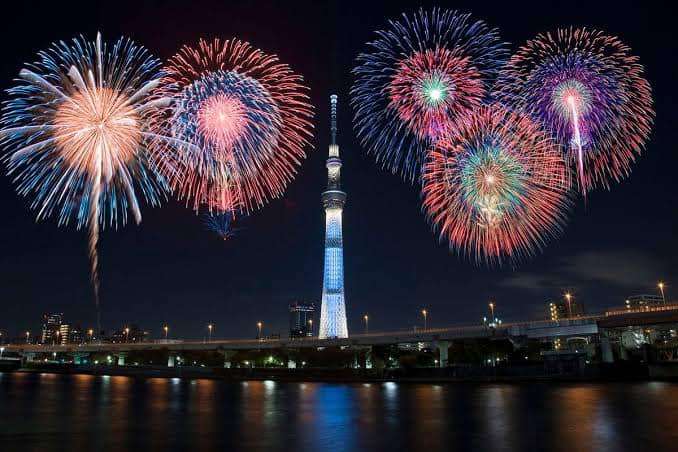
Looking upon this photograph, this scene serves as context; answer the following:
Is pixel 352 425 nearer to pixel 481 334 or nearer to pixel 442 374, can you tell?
pixel 442 374

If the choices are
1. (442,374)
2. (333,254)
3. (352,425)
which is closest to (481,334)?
(442,374)

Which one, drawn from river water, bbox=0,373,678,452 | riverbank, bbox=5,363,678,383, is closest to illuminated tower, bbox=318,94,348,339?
riverbank, bbox=5,363,678,383

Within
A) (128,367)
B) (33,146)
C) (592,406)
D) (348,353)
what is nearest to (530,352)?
(348,353)

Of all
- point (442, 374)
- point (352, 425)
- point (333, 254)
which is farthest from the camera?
point (333, 254)

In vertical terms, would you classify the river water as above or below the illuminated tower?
below

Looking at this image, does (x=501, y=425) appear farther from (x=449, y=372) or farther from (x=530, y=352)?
(x=530, y=352)

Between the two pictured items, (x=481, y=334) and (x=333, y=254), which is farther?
(x=333, y=254)

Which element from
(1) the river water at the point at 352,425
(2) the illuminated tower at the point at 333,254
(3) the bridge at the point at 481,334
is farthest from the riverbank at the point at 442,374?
(2) the illuminated tower at the point at 333,254

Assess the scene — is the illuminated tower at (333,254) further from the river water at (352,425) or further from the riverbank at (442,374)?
the river water at (352,425)

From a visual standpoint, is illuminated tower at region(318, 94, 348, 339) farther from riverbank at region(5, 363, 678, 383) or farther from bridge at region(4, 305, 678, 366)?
riverbank at region(5, 363, 678, 383)
